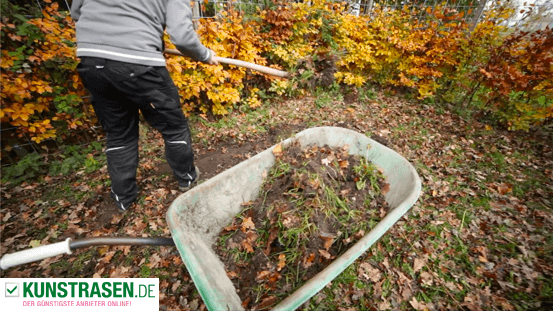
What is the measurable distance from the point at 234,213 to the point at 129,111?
56.9 inches

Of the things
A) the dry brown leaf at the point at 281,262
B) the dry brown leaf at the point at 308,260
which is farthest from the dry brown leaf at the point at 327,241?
the dry brown leaf at the point at 281,262

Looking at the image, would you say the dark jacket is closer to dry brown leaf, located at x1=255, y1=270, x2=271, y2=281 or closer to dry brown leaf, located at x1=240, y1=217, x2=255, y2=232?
dry brown leaf, located at x1=240, y1=217, x2=255, y2=232

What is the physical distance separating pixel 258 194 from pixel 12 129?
3630 millimetres

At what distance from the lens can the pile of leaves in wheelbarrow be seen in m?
1.55

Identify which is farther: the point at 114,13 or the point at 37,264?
the point at 37,264

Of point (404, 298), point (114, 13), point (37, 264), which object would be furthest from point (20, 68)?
point (404, 298)

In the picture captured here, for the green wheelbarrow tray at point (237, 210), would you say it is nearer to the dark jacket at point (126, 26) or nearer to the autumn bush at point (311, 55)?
the dark jacket at point (126, 26)

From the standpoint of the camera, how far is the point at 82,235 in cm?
224

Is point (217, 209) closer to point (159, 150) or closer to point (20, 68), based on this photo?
point (159, 150)

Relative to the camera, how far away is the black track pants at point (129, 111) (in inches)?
69.6

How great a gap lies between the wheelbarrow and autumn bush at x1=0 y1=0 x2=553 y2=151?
209 cm

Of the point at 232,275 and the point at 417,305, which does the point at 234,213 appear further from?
the point at 417,305

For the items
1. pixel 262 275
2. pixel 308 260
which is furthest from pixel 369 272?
pixel 262 275

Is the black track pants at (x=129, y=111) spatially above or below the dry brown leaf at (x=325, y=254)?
above
